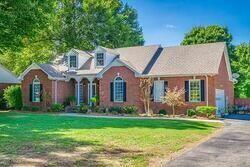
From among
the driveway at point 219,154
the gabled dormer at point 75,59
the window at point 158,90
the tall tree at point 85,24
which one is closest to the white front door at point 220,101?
the window at point 158,90

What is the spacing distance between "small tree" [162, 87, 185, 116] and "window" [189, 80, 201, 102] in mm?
677

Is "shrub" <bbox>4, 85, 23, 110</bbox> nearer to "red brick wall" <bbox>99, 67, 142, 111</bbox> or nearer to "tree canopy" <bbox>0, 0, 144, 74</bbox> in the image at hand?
"red brick wall" <bbox>99, 67, 142, 111</bbox>

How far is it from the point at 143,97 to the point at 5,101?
1467cm

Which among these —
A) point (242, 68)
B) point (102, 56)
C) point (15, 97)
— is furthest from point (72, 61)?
point (242, 68)

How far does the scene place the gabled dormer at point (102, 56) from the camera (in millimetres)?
33688

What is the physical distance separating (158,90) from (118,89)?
146 inches

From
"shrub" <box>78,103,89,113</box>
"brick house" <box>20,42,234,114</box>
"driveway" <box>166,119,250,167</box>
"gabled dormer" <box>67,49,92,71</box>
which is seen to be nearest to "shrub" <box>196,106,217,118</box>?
"brick house" <box>20,42,234,114</box>

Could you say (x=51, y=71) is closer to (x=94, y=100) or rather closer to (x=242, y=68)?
(x=94, y=100)

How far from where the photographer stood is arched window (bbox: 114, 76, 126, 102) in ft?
103

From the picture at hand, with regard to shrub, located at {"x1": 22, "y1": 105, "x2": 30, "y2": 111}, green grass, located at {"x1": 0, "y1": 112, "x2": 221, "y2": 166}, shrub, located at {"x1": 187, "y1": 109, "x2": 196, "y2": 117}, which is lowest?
green grass, located at {"x1": 0, "y1": 112, "x2": 221, "y2": 166}

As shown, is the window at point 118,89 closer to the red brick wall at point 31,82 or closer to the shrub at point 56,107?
the shrub at point 56,107

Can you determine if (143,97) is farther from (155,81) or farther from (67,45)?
(67,45)

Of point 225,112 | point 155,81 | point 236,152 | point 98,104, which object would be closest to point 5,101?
point 98,104

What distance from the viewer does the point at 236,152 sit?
12289 millimetres
